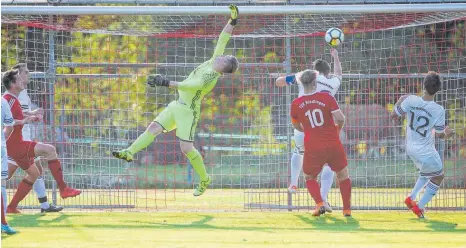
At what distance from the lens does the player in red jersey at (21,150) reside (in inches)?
429

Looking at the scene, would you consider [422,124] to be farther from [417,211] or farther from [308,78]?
[308,78]

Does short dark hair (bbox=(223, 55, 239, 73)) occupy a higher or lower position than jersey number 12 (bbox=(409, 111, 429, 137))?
higher

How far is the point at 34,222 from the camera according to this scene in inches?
430

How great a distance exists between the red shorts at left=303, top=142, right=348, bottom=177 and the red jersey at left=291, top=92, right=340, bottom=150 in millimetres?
61

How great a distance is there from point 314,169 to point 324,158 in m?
0.18

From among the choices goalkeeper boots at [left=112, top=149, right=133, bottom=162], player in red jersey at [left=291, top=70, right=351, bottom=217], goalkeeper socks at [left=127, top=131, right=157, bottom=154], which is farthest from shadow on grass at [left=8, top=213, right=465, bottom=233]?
goalkeeper socks at [left=127, top=131, right=157, bottom=154]

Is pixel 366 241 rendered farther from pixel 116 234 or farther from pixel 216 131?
pixel 216 131

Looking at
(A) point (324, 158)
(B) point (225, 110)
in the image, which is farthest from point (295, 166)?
(B) point (225, 110)

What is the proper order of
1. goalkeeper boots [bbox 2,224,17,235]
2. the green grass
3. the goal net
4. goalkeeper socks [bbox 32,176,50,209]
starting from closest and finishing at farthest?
the green grass → goalkeeper boots [bbox 2,224,17,235] → goalkeeper socks [bbox 32,176,50,209] → the goal net

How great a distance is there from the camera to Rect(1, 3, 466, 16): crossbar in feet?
37.8

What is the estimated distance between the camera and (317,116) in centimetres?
1085

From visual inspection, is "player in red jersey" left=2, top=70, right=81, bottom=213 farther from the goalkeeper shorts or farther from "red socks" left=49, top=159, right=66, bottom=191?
the goalkeeper shorts

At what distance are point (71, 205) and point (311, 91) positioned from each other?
3.92 meters

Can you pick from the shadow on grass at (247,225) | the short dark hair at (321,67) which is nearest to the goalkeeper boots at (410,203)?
the shadow on grass at (247,225)
